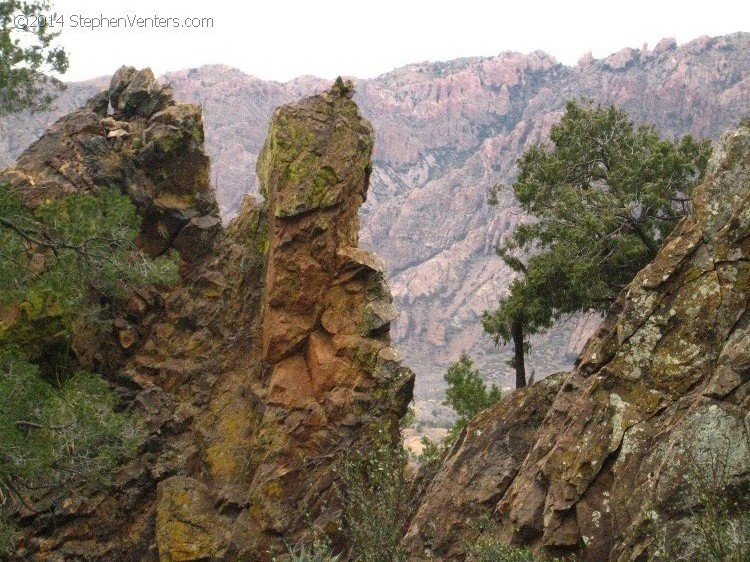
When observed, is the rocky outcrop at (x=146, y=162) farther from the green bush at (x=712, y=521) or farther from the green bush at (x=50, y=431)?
the green bush at (x=712, y=521)

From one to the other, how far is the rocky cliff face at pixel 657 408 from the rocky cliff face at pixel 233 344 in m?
6.29

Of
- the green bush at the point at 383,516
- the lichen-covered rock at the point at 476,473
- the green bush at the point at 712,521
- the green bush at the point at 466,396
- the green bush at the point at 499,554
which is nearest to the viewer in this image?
the green bush at the point at 712,521

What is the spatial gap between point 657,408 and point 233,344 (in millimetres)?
13483

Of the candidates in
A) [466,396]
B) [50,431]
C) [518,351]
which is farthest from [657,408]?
[466,396]

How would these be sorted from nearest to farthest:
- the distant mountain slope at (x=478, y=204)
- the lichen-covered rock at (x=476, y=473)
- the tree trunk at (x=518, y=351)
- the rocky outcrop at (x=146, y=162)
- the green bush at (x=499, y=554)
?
1. the green bush at (x=499, y=554)
2. the lichen-covered rock at (x=476, y=473)
3. the rocky outcrop at (x=146, y=162)
4. the tree trunk at (x=518, y=351)
5. the distant mountain slope at (x=478, y=204)

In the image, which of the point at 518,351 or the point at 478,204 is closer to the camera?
the point at 518,351

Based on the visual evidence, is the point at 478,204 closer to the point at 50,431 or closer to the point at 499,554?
the point at 50,431

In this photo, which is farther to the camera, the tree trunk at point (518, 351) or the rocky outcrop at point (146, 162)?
the tree trunk at point (518, 351)

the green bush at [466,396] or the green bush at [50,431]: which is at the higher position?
the green bush at [50,431]

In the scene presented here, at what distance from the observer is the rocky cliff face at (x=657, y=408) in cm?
951

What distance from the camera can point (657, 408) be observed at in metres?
11.5

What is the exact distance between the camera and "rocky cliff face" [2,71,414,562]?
18.5 m

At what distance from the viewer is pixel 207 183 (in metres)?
23.7

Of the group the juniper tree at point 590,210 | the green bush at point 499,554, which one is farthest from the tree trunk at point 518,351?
the green bush at point 499,554
